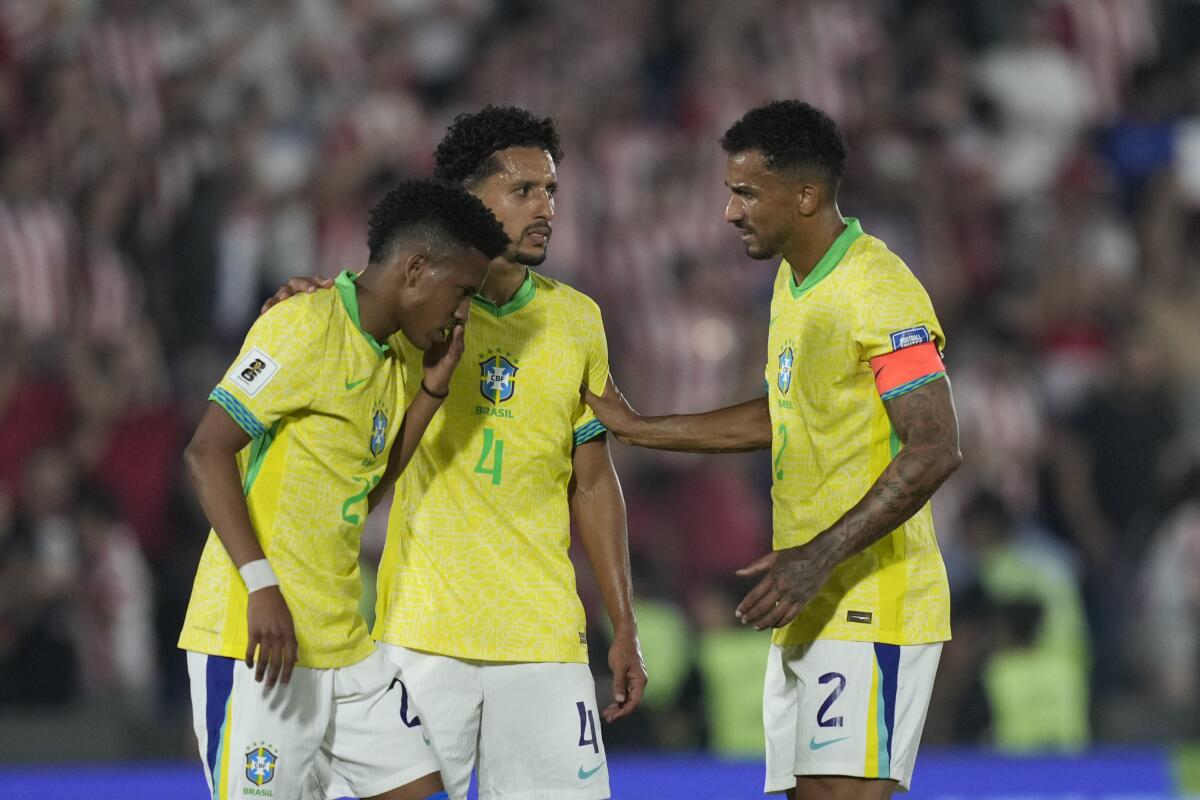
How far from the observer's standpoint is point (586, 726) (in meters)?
4.81

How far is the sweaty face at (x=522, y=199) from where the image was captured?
4.83 meters

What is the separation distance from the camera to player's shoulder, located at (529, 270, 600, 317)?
5.02m

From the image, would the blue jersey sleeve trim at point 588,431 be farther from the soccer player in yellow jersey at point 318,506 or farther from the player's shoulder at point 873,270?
the player's shoulder at point 873,270

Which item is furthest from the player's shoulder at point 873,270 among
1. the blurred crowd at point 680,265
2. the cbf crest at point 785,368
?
the blurred crowd at point 680,265

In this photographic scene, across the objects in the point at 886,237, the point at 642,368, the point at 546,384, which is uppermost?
the point at 886,237

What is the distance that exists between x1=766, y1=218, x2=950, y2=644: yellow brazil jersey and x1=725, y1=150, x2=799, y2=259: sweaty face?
0.14 meters

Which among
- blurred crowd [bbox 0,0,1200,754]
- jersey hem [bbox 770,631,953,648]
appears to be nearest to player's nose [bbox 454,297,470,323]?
jersey hem [bbox 770,631,953,648]

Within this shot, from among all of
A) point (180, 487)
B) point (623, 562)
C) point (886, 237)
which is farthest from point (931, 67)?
point (623, 562)

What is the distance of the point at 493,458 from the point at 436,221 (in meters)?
0.73

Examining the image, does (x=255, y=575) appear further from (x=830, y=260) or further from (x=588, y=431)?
(x=830, y=260)

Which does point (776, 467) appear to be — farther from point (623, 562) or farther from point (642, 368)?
point (642, 368)

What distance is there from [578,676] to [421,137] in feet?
21.7

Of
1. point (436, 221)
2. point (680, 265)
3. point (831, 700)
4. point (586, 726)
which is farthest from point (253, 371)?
point (680, 265)

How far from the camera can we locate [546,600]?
190 inches
